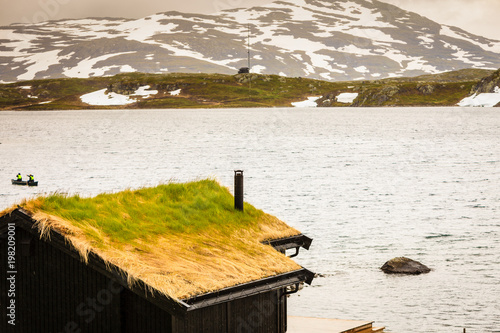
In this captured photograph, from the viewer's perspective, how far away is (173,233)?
20719 millimetres

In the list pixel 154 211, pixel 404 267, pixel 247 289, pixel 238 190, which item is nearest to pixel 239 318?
pixel 247 289

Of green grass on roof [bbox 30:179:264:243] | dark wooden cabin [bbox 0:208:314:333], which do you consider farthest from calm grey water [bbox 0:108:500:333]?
dark wooden cabin [bbox 0:208:314:333]

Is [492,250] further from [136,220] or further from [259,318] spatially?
[136,220]

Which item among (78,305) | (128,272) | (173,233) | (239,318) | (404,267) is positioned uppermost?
(128,272)

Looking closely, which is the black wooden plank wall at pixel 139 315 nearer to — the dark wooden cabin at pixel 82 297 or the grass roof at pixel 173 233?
the dark wooden cabin at pixel 82 297

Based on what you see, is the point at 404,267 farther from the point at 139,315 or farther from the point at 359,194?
the point at 359,194

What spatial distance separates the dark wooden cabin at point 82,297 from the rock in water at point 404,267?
23.7 m

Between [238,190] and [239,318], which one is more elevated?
[238,190]

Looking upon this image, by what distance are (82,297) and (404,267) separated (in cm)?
2861

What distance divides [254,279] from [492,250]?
34.4m

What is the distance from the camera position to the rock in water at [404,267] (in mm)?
42031

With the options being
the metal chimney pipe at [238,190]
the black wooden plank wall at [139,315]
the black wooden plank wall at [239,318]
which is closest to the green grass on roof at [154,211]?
the metal chimney pipe at [238,190]

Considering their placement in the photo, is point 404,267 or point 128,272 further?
point 404,267

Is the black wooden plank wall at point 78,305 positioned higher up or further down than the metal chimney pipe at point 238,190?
further down
